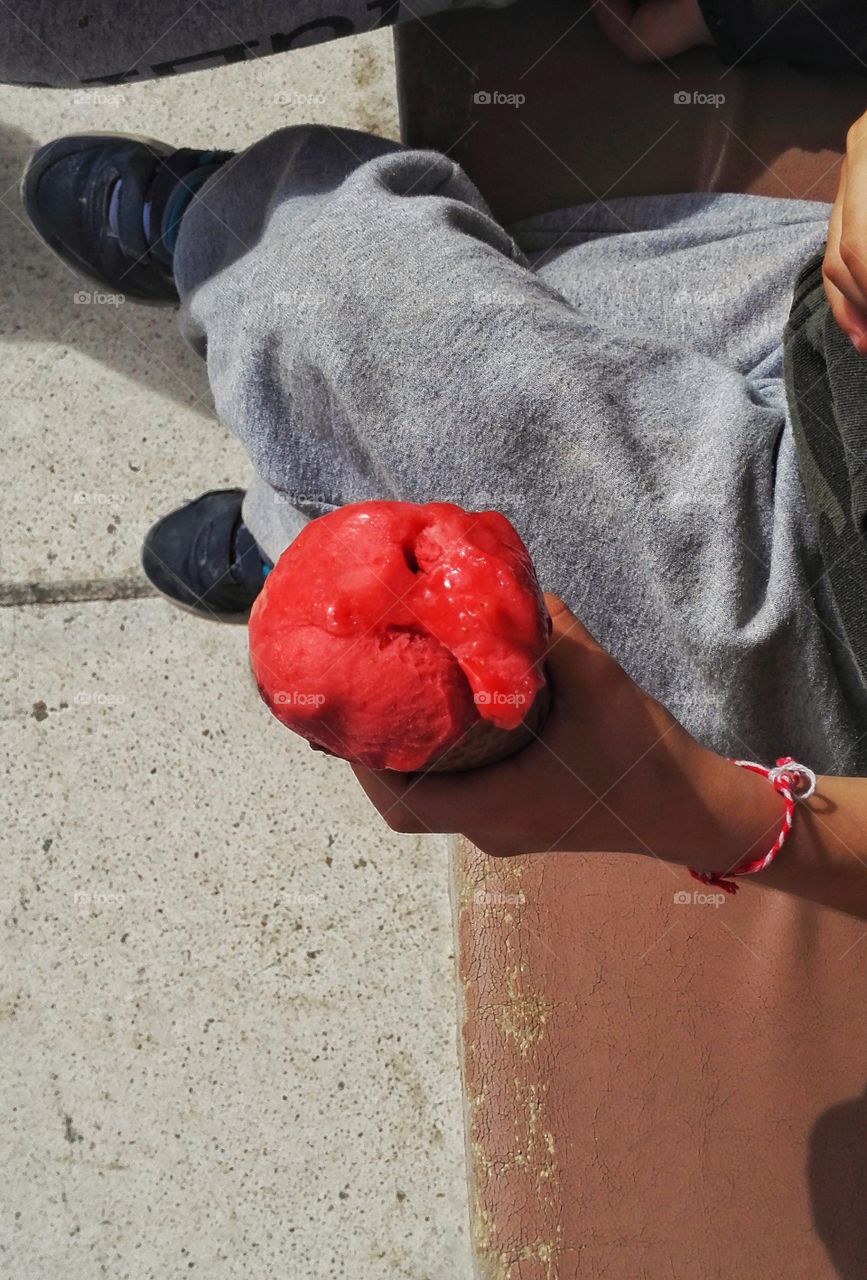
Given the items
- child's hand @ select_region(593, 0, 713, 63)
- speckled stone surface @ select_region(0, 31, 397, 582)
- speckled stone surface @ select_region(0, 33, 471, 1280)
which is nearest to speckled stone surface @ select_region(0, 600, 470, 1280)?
speckled stone surface @ select_region(0, 33, 471, 1280)

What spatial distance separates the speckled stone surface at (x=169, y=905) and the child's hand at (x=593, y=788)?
94 cm

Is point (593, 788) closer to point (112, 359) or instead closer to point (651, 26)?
point (651, 26)

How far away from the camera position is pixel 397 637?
2.35 feet

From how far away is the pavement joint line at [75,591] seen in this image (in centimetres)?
188

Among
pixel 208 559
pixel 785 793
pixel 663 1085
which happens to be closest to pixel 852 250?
pixel 785 793

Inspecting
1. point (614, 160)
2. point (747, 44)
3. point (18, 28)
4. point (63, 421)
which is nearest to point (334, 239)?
point (18, 28)

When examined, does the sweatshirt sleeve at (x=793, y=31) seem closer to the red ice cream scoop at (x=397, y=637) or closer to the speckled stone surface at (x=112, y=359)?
the speckled stone surface at (x=112, y=359)

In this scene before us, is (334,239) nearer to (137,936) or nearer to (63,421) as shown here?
(63,421)

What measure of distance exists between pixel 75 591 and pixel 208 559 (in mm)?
303

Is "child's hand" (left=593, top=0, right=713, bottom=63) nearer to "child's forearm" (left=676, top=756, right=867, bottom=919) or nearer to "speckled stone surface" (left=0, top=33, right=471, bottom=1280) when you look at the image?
"speckled stone surface" (left=0, top=33, right=471, bottom=1280)

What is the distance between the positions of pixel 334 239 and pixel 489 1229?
1.38m

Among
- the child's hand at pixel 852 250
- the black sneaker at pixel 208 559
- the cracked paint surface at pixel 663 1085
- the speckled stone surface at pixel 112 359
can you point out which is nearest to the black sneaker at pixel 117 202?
the speckled stone surface at pixel 112 359

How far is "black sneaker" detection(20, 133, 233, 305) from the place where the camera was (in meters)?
1.67

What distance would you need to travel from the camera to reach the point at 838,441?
40.4 inches
